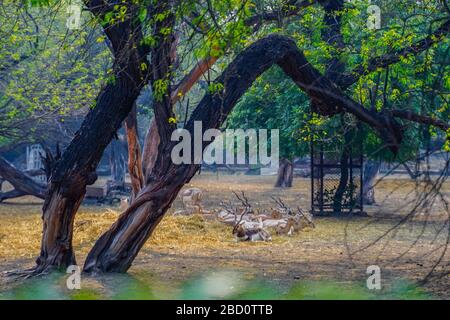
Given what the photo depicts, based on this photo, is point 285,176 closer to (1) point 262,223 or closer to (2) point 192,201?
(2) point 192,201

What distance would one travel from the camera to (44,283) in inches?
417

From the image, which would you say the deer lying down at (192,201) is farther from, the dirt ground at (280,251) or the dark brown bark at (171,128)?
the dark brown bark at (171,128)

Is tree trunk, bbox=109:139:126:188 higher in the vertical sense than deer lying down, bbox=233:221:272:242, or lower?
higher

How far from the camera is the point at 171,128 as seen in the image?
442 inches

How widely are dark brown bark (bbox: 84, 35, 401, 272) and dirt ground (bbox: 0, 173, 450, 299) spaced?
0.69 m

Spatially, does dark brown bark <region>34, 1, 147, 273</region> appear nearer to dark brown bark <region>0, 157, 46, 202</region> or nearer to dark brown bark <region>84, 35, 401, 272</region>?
dark brown bark <region>84, 35, 401, 272</region>

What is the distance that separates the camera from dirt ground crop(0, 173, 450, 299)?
11469mm

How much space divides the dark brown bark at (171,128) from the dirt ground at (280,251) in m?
0.69

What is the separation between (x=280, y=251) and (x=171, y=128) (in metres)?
4.73

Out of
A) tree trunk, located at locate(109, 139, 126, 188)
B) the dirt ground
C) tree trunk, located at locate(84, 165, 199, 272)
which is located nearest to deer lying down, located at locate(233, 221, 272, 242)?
the dirt ground

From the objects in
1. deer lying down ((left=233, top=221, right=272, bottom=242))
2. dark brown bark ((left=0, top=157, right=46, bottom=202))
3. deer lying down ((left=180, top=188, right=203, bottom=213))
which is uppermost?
dark brown bark ((left=0, top=157, right=46, bottom=202))

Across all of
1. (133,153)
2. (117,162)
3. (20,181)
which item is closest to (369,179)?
(133,153)

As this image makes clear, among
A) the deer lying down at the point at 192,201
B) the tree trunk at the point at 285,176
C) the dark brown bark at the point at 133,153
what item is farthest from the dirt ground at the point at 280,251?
the tree trunk at the point at 285,176
